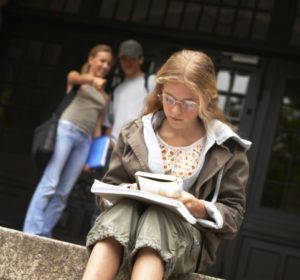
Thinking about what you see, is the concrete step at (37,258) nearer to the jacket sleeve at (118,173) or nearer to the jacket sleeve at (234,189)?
the jacket sleeve at (118,173)

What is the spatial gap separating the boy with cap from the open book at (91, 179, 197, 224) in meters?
2.80

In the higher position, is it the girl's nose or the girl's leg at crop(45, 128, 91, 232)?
the girl's nose

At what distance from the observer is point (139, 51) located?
20.0ft

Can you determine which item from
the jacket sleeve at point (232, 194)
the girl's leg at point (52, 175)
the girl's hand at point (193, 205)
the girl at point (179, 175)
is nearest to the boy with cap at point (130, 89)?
the girl's leg at point (52, 175)

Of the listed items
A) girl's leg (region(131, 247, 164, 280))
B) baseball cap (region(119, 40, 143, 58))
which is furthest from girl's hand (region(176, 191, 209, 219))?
baseball cap (region(119, 40, 143, 58))

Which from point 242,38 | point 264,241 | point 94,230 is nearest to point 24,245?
point 94,230

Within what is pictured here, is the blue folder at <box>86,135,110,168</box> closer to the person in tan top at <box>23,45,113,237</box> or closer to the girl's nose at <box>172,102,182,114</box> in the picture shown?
the person in tan top at <box>23,45,113,237</box>

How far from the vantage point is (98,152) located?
19.7 ft

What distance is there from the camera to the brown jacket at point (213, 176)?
3.48 metres

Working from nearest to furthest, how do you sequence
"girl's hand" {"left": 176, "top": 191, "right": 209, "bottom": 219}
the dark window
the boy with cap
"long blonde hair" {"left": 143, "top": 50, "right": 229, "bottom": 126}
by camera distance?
"girl's hand" {"left": 176, "top": 191, "right": 209, "bottom": 219} → "long blonde hair" {"left": 143, "top": 50, "right": 229, "bottom": 126} → the boy with cap → the dark window

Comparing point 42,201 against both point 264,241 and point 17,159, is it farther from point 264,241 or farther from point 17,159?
point 264,241

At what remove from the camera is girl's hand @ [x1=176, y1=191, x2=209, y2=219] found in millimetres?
3271

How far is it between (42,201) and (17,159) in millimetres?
1740

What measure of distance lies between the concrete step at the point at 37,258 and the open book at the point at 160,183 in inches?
25.3
